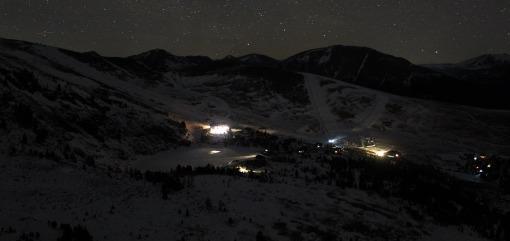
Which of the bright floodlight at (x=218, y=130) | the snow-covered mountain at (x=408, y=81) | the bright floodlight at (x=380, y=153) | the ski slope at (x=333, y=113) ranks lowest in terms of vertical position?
the bright floodlight at (x=380, y=153)

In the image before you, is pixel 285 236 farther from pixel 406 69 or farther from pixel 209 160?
pixel 406 69

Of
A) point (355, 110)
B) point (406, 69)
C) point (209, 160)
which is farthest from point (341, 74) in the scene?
point (209, 160)

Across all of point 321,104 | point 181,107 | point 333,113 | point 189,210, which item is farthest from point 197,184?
point 321,104

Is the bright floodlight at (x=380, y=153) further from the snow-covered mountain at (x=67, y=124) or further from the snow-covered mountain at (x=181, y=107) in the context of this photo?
the snow-covered mountain at (x=67, y=124)

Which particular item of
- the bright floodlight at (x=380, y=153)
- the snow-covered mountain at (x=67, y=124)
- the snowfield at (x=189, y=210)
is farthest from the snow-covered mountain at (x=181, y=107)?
the bright floodlight at (x=380, y=153)

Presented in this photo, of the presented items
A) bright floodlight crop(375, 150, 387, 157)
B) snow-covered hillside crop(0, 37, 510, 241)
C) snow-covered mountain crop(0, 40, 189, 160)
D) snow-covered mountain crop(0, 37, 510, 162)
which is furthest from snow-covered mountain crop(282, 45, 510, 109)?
snow-covered mountain crop(0, 40, 189, 160)

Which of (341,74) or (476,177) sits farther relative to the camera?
(341,74)

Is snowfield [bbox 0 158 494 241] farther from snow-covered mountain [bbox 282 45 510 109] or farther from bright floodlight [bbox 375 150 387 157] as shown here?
snow-covered mountain [bbox 282 45 510 109]

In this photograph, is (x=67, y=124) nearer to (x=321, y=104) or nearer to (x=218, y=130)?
(x=218, y=130)

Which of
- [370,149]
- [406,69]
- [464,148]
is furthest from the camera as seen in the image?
[406,69]
